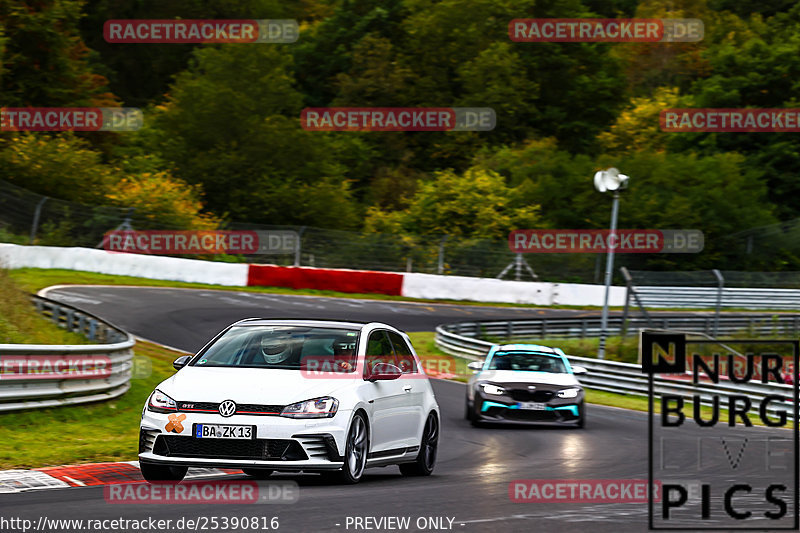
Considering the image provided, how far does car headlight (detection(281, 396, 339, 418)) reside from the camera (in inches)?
367

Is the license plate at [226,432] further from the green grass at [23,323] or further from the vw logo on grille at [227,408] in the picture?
the green grass at [23,323]

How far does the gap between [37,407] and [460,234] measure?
36821 mm

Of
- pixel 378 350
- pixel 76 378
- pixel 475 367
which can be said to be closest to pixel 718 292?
pixel 475 367

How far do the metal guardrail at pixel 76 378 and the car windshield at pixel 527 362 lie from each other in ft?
18.4

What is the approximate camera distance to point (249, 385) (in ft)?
31.0

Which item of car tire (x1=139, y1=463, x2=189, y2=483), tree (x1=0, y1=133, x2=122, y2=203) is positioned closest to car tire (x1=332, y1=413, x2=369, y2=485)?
car tire (x1=139, y1=463, x2=189, y2=483)

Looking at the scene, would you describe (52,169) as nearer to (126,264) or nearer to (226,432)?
(126,264)

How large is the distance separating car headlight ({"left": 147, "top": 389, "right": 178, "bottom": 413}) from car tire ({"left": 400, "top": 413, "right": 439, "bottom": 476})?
10.0 feet

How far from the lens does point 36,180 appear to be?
44281mm

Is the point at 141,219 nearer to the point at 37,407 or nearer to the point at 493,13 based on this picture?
the point at 37,407
